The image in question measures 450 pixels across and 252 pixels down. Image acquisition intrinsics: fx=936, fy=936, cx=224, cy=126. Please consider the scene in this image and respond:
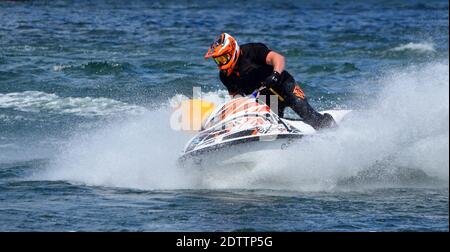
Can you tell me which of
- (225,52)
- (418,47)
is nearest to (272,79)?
(225,52)

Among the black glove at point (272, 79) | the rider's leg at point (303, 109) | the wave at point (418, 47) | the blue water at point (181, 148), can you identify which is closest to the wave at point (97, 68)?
the blue water at point (181, 148)

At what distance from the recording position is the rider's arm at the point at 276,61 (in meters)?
10.6

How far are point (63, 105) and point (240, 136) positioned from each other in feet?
26.2

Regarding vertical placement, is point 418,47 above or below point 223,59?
above

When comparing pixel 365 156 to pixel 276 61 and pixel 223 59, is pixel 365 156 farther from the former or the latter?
pixel 223 59

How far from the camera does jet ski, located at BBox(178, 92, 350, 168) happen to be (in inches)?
406

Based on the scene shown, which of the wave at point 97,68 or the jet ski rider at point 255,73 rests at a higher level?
the wave at point 97,68

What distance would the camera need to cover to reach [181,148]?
11.8 m

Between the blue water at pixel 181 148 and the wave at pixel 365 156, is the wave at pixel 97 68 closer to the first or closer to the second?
the blue water at pixel 181 148

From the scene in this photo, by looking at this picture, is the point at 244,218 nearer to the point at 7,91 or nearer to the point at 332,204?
the point at 332,204

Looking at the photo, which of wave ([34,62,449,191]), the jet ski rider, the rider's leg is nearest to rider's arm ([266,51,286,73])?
the jet ski rider

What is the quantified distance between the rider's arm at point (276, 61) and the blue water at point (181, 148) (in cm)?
90
